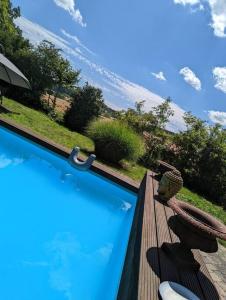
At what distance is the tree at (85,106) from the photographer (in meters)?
13.8

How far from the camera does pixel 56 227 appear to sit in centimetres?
529

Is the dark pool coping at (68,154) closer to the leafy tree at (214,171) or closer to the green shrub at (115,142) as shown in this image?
the green shrub at (115,142)

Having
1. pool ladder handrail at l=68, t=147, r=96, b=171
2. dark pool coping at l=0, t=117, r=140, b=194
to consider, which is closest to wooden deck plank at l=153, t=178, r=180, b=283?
dark pool coping at l=0, t=117, r=140, b=194

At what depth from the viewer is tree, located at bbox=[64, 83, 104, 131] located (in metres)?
13.8

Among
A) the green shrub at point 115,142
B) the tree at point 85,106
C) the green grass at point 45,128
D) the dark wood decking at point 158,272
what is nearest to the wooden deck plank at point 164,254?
the dark wood decking at point 158,272

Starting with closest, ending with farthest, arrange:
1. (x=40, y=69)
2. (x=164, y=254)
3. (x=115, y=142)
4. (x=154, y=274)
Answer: (x=154, y=274), (x=164, y=254), (x=115, y=142), (x=40, y=69)

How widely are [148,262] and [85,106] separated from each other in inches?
436

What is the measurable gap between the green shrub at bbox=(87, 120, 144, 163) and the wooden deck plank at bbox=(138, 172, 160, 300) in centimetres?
557

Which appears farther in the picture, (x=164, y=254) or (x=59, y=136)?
(x=59, y=136)

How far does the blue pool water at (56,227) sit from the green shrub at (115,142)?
6.51 feet

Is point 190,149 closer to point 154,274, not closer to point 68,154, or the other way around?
point 68,154

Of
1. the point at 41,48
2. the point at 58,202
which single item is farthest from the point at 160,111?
the point at 58,202

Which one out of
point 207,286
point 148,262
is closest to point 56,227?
point 148,262

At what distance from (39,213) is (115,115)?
1135 cm
